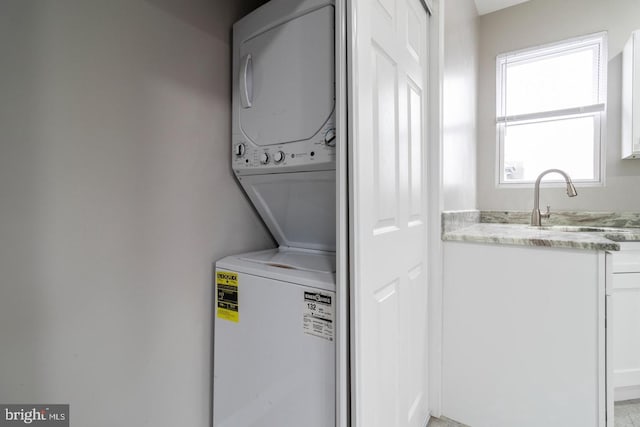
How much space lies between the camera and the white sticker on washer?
0.89 metres

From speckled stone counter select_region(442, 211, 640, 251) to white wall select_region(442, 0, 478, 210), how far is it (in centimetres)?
13

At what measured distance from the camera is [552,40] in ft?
8.04

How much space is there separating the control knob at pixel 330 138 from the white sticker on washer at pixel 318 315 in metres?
0.47

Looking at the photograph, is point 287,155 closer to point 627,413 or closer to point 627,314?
point 627,314

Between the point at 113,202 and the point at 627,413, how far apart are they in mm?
2829

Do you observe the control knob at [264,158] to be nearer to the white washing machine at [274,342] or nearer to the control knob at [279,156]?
the control knob at [279,156]

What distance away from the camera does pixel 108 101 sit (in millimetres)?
951

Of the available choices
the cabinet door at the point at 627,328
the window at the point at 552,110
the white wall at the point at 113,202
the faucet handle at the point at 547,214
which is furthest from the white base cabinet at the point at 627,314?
the white wall at the point at 113,202

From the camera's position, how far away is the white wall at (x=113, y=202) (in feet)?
2.65

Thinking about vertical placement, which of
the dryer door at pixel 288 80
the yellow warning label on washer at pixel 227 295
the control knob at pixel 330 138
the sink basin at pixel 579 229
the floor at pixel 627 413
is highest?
the dryer door at pixel 288 80

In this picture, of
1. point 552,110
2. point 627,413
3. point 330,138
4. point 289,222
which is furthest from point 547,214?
point 330,138

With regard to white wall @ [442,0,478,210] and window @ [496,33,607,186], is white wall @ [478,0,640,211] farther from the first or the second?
white wall @ [442,0,478,210]

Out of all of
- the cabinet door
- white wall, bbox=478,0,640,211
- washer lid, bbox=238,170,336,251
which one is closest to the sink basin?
white wall, bbox=478,0,640,211

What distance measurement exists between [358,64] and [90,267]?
3.30 ft
